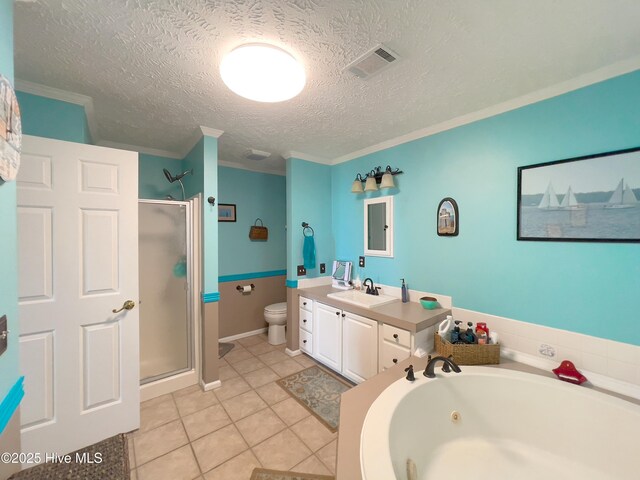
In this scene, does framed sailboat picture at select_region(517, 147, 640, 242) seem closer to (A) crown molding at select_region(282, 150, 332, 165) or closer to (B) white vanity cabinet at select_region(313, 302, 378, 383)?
(B) white vanity cabinet at select_region(313, 302, 378, 383)

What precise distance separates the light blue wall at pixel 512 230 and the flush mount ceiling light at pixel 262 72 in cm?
149

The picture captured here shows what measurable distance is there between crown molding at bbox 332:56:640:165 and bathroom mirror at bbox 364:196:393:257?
0.61 meters

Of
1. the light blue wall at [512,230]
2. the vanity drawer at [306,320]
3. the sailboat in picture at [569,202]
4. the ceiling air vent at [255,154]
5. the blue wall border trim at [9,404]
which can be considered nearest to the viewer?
the blue wall border trim at [9,404]

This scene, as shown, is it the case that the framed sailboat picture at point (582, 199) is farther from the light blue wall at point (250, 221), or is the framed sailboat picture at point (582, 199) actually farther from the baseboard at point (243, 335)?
the baseboard at point (243, 335)

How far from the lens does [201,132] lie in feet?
7.65

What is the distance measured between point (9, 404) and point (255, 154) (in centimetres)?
268

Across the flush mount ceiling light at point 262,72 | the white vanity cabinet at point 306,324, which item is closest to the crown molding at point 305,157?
the flush mount ceiling light at point 262,72

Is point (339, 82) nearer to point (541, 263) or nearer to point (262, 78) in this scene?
point (262, 78)

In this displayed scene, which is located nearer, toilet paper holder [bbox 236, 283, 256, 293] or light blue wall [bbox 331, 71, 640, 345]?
light blue wall [bbox 331, 71, 640, 345]

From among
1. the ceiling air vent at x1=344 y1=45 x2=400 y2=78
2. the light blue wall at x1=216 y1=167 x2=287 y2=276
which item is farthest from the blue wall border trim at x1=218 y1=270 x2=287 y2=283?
the ceiling air vent at x1=344 y1=45 x2=400 y2=78

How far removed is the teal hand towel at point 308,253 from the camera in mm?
3010

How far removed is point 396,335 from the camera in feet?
6.45

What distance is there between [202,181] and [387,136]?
189 cm

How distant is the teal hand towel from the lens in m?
3.01
